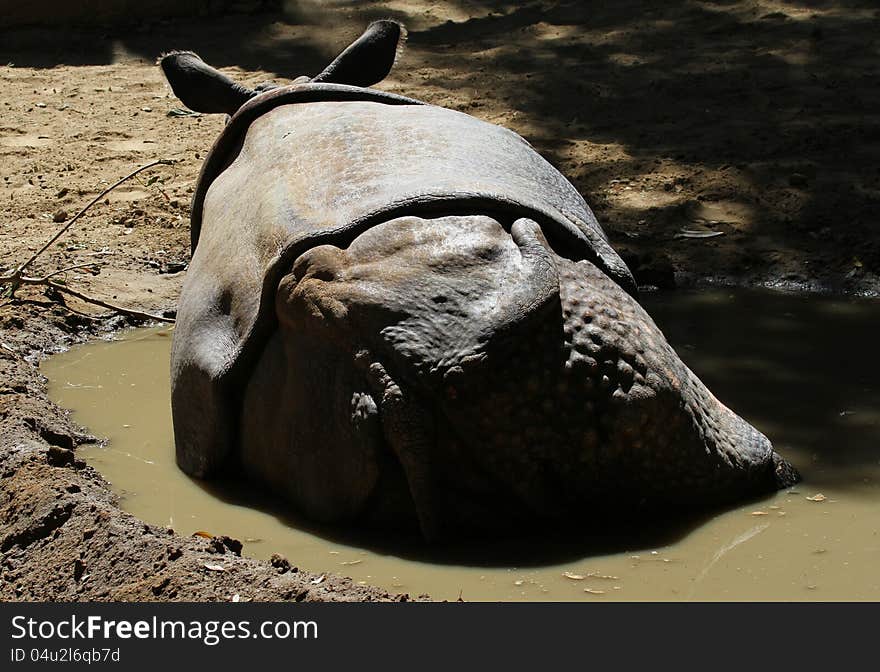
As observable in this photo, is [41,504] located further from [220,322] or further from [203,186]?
[203,186]

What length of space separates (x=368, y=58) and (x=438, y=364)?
2062 mm

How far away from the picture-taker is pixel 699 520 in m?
3.22

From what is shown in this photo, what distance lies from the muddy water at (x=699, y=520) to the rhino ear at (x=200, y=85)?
0.99m

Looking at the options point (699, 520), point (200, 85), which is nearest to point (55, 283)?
point (200, 85)

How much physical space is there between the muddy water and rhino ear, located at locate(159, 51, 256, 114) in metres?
0.99

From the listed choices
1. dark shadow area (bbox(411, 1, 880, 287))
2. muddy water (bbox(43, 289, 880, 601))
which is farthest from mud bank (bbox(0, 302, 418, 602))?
dark shadow area (bbox(411, 1, 880, 287))

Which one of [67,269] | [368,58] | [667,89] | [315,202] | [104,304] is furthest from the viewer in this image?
[667,89]

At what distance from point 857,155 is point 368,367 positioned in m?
4.32

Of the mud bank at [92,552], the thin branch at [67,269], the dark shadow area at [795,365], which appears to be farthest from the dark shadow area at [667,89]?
the mud bank at [92,552]

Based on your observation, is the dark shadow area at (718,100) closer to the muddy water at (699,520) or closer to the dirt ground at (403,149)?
the dirt ground at (403,149)

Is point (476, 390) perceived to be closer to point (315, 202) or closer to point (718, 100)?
point (315, 202)

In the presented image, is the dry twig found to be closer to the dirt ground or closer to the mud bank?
the dirt ground

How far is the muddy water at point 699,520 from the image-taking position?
292 cm

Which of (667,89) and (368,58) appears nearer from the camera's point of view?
(368,58)
